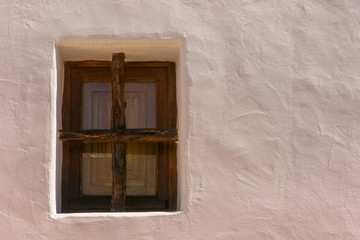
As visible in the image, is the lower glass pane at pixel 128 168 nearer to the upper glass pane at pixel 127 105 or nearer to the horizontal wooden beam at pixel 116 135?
the upper glass pane at pixel 127 105

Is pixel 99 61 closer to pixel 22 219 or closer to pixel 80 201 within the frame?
pixel 80 201

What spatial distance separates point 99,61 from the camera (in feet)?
7.86

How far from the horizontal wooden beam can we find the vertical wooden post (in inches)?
1.6

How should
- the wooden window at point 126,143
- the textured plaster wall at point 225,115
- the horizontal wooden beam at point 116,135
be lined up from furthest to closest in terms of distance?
the wooden window at point 126,143 → the horizontal wooden beam at point 116,135 → the textured plaster wall at point 225,115

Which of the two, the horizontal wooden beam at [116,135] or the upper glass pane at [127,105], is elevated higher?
the upper glass pane at [127,105]

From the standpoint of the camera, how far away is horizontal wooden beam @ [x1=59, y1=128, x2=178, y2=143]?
2.17 meters

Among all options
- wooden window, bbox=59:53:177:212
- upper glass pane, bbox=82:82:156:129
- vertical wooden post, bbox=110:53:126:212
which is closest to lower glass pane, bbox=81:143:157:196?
wooden window, bbox=59:53:177:212

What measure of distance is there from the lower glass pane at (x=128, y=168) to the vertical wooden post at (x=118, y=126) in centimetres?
23

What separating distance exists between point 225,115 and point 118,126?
1.83ft

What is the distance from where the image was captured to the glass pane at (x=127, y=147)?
2428mm

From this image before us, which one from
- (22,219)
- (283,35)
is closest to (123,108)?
(22,219)

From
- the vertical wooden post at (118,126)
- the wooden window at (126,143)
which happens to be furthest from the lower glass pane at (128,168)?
the vertical wooden post at (118,126)

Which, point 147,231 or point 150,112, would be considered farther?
point 150,112

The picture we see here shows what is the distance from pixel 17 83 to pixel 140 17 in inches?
26.6
